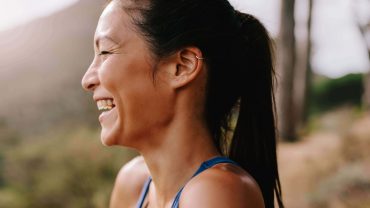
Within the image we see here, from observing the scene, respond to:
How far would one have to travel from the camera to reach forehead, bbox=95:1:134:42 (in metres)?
1.52

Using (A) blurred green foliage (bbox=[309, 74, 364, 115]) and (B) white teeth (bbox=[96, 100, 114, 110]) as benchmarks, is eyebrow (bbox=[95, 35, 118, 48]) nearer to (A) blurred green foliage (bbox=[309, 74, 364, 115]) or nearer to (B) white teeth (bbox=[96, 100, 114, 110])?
(B) white teeth (bbox=[96, 100, 114, 110])

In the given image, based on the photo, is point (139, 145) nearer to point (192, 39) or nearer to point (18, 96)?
point (192, 39)

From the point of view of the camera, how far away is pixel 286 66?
30.0ft

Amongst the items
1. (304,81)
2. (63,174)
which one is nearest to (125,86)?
(63,174)

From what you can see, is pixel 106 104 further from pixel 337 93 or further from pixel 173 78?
pixel 337 93

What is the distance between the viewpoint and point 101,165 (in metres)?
6.85

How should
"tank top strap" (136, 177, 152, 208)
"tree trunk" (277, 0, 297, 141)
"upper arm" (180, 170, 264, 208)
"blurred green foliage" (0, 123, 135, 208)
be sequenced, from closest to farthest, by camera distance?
"upper arm" (180, 170, 264, 208) < "tank top strap" (136, 177, 152, 208) < "blurred green foliage" (0, 123, 135, 208) < "tree trunk" (277, 0, 297, 141)

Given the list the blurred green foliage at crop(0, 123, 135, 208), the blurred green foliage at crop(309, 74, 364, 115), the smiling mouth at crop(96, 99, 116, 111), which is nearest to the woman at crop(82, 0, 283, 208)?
the smiling mouth at crop(96, 99, 116, 111)

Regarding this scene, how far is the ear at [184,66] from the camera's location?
149 cm

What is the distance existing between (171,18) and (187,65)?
0.15 metres

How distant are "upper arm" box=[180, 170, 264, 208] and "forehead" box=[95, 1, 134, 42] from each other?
499 mm

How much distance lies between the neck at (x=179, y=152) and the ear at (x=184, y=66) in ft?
0.40

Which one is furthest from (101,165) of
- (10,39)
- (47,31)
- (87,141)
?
(47,31)

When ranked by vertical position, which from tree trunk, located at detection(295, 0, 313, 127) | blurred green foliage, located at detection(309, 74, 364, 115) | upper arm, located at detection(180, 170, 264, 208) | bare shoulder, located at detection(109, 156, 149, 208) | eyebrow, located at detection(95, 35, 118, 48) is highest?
eyebrow, located at detection(95, 35, 118, 48)
